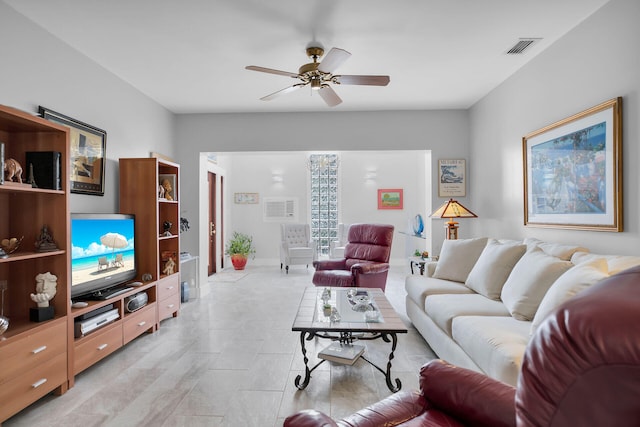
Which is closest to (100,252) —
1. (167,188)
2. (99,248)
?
(99,248)

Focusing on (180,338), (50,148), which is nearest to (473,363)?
(180,338)

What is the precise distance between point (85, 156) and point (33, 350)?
5.88ft

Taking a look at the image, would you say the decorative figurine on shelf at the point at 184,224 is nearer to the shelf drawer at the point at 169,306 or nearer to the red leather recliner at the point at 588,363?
the shelf drawer at the point at 169,306

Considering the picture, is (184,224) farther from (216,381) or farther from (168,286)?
(216,381)

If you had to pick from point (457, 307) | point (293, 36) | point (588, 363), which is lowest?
point (457, 307)

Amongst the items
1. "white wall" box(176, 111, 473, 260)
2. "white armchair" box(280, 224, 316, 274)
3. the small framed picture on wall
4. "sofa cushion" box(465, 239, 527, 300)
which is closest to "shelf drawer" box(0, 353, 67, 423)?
"sofa cushion" box(465, 239, 527, 300)

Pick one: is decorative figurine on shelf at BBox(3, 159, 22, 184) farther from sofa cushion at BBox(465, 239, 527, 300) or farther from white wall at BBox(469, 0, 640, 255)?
white wall at BBox(469, 0, 640, 255)

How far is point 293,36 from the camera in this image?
2842 mm

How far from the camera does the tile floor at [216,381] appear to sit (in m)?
2.02

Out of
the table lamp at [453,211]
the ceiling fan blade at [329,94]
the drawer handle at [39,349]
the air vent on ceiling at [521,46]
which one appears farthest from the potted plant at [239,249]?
the air vent on ceiling at [521,46]

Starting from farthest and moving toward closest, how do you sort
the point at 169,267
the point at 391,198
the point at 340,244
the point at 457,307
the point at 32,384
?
the point at 391,198 < the point at 340,244 < the point at 169,267 < the point at 457,307 < the point at 32,384

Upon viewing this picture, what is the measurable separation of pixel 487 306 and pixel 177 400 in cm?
226

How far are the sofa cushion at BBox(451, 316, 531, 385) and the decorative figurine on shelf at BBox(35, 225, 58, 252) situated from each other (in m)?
2.78

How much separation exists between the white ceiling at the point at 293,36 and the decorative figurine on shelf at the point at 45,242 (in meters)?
1.58
